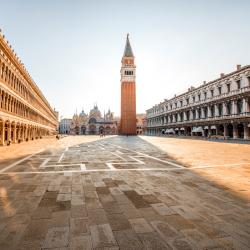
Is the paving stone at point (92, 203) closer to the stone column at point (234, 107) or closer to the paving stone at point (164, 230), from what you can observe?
the paving stone at point (164, 230)

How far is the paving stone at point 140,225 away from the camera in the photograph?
12.2 feet

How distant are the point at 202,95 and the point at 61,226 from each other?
174 feet

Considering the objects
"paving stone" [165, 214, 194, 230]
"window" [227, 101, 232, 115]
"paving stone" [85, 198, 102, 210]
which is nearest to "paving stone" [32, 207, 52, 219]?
"paving stone" [85, 198, 102, 210]

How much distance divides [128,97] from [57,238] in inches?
3060

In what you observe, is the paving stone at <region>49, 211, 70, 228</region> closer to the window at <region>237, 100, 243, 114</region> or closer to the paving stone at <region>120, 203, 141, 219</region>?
the paving stone at <region>120, 203, 141, 219</region>

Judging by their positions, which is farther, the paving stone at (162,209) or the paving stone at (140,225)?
the paving stone at (162,209)

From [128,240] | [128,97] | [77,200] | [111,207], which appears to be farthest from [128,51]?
[128,240]

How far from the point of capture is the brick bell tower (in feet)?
261

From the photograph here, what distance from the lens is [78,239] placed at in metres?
3.42

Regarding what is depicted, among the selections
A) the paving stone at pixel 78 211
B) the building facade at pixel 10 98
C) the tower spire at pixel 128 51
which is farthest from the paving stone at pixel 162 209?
the tower spire at pixel 128 51

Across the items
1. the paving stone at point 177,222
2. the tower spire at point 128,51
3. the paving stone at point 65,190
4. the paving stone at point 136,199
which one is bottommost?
the paving stone at point 177,222

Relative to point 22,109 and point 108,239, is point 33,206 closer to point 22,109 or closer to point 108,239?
point 108,239

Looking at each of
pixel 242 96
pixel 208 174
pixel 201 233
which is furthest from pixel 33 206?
pixel 242 96

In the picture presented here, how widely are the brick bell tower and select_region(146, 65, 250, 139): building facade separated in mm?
14617
